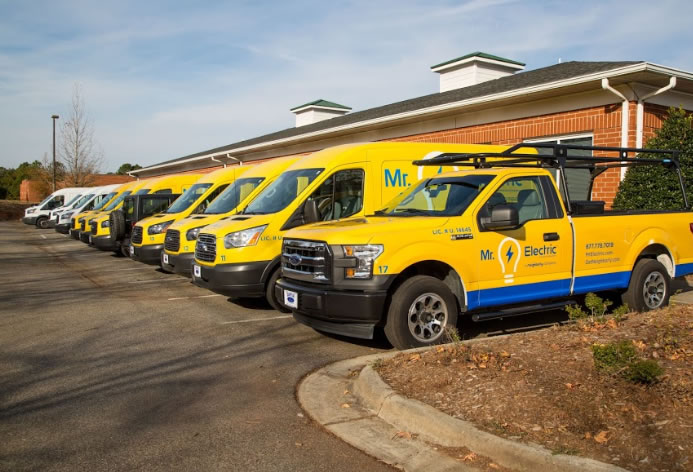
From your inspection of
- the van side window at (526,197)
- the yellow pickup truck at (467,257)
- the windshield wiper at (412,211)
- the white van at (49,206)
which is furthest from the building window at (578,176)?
the white van at (49,206)

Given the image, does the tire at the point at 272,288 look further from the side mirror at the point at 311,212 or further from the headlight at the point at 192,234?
the headlight at the point at 192,234

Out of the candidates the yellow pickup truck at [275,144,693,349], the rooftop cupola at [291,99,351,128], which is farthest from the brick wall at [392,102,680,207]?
the rooftop cupola at [291,99,351,128]

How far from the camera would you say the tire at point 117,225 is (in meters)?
16.6

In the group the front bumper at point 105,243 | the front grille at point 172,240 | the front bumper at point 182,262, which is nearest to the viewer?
the front bumper at point 182,262

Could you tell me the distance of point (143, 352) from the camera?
275 inches

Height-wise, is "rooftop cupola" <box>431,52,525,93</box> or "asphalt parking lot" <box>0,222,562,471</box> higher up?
"rooftop cupola" <box>431,52,525,93</box>

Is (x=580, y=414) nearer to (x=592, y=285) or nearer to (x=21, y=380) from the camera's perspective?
(x=592, y=285)

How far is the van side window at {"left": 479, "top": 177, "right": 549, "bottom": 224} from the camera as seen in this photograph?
7.52 m

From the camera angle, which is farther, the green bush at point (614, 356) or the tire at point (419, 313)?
the tire at point (419, 313)

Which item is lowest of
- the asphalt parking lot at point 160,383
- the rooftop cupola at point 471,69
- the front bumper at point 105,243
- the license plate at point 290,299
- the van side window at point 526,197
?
the asphalt parking lot at point 160,383

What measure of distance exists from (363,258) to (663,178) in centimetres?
703

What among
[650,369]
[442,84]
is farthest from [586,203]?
[442,84]

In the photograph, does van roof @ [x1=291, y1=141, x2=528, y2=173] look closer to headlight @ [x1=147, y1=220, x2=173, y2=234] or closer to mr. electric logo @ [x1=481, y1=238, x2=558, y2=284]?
mr. electric logo @ [x1=481, y1=238, x2=558, y2=284]

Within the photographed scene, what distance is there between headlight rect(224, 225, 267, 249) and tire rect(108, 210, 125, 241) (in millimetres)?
8688
